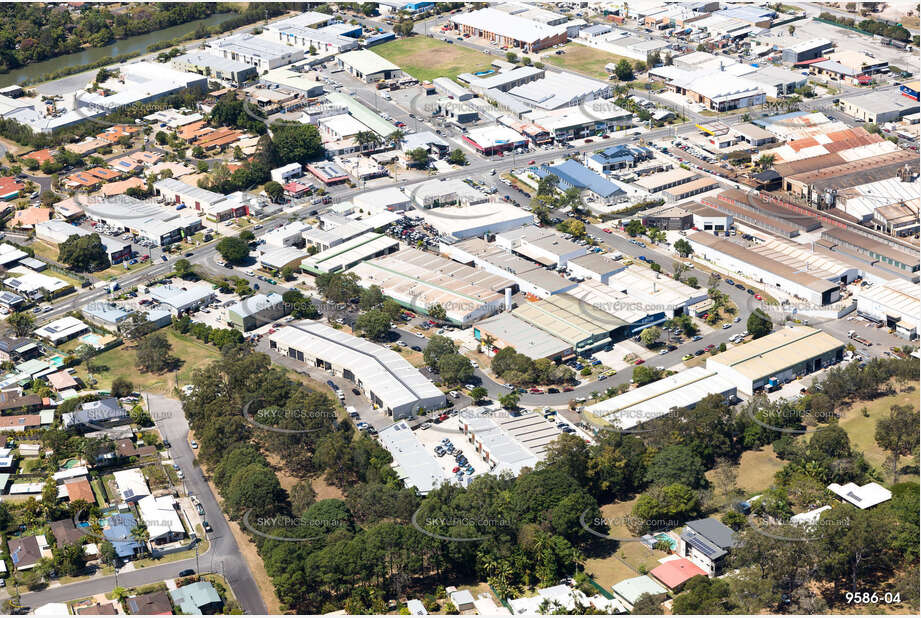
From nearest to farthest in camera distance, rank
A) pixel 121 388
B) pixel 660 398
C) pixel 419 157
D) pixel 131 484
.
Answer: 1. pixel 131 484
2. pixel 660 398
3. pixel 121 388
4. pixel 419 157

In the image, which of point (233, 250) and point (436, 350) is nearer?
point (436, 350)

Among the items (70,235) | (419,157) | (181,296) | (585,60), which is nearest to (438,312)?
(181,296)

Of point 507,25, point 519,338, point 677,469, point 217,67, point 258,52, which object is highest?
point 507,25

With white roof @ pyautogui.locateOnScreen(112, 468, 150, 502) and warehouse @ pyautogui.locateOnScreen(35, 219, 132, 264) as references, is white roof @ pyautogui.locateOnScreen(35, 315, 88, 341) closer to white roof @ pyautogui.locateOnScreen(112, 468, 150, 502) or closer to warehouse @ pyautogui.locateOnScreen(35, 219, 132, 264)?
warehouse @ pyautogui.locateOnScreen(35, 219, 132, 264)

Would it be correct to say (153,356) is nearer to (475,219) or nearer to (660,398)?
(475,219)

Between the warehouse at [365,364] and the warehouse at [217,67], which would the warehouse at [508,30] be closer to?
the warehouse at [217,67]

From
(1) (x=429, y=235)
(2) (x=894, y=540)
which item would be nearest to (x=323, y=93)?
(1) (x=429, y=235)

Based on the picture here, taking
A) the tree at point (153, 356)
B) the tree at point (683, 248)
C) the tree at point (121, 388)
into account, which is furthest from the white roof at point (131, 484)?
the tree at point (683, 248)

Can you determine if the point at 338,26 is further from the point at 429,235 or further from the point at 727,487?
the point at 727,487
